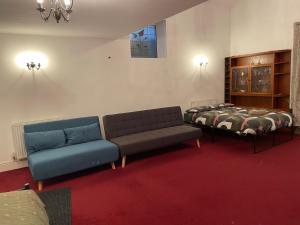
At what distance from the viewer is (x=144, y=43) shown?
502 centimetres

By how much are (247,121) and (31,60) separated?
3.60m

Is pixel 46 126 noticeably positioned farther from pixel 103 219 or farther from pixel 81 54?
pixel 103 219

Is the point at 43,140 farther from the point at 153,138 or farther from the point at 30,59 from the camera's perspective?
the point at 153,138

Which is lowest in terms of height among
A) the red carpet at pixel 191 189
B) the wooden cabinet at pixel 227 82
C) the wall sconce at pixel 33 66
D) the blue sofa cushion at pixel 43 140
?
the red carpet at pixel 191 189

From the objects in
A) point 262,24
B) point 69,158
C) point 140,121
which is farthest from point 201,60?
point 69,158

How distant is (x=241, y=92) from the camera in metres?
5.55

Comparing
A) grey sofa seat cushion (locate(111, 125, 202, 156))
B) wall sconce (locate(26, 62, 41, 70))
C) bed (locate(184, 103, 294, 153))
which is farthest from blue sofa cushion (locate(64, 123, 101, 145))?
bed (locate(184, 103, 294, 153))

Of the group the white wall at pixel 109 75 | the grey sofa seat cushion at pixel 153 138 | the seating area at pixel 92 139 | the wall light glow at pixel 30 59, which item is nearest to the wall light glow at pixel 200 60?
the white wall at pixel 109 75

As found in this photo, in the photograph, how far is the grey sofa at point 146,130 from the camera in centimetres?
365

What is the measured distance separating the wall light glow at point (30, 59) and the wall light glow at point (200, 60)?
3253mm

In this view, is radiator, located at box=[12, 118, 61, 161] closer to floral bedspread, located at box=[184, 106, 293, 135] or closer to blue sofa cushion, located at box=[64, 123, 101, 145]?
blue sofa cushion, located at box=[64, 123, 101, 145]

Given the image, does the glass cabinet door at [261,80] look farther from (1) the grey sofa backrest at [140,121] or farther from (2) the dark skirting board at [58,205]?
(2) the dark skirting board at [58,205]

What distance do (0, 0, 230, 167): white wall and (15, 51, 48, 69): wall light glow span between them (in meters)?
0.07

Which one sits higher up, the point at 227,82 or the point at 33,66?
the point at 33,66
